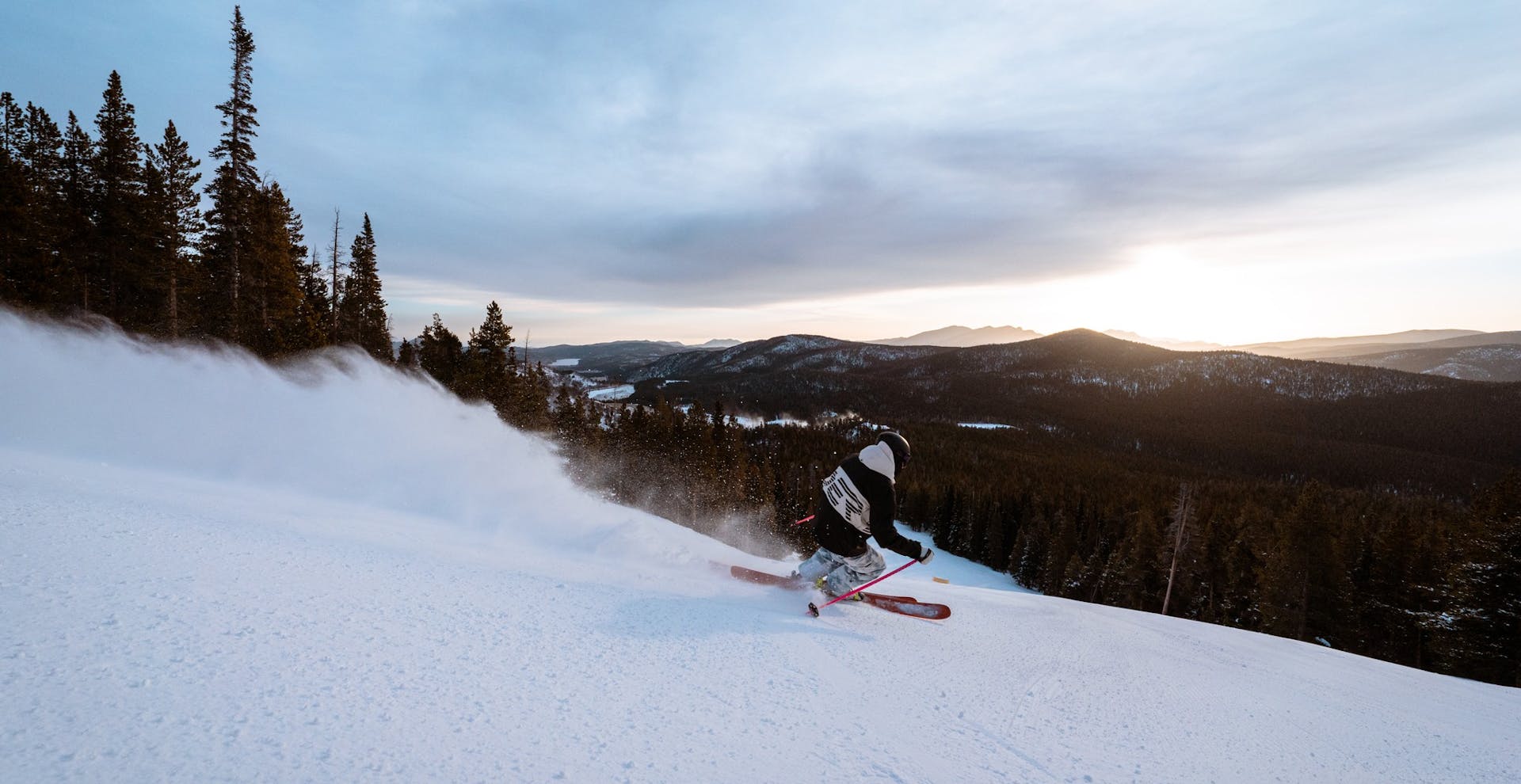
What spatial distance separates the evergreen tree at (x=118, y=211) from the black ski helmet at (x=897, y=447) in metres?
37.6

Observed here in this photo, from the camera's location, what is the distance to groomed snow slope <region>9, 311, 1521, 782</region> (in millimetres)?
2850

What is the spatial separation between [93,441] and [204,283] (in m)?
29.2

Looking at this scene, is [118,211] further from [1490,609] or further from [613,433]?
[1490,609]

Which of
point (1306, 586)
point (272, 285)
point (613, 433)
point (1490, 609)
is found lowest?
point (1306, 586)

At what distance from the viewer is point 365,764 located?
2645 mm

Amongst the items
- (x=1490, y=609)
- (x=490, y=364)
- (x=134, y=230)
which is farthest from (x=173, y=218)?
(x=1490, y=609)

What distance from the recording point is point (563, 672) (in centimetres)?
396

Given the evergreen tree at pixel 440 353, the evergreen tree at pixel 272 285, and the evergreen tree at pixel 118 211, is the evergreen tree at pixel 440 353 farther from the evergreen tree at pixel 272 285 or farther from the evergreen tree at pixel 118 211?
the evergreen tree at pixel 118 211

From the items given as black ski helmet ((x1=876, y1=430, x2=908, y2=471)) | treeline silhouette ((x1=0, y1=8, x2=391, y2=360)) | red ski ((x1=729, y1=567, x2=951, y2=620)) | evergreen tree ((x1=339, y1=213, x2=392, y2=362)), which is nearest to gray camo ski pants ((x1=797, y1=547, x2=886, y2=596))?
red ski ((x1=729, y1=567, x2=951, y2=620))

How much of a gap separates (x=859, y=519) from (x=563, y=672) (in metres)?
3.89

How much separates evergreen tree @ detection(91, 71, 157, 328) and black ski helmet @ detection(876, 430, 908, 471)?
3756 cm

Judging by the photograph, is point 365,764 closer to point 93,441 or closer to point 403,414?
point 93,441

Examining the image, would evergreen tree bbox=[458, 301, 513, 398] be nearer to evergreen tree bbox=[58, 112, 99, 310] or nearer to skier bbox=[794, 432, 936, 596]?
evergreen tree bbox=[58, 112, 99, 310]

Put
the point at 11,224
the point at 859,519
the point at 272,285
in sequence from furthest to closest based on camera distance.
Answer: the point at 272,285
the point at 11,224
the point at 859,519
